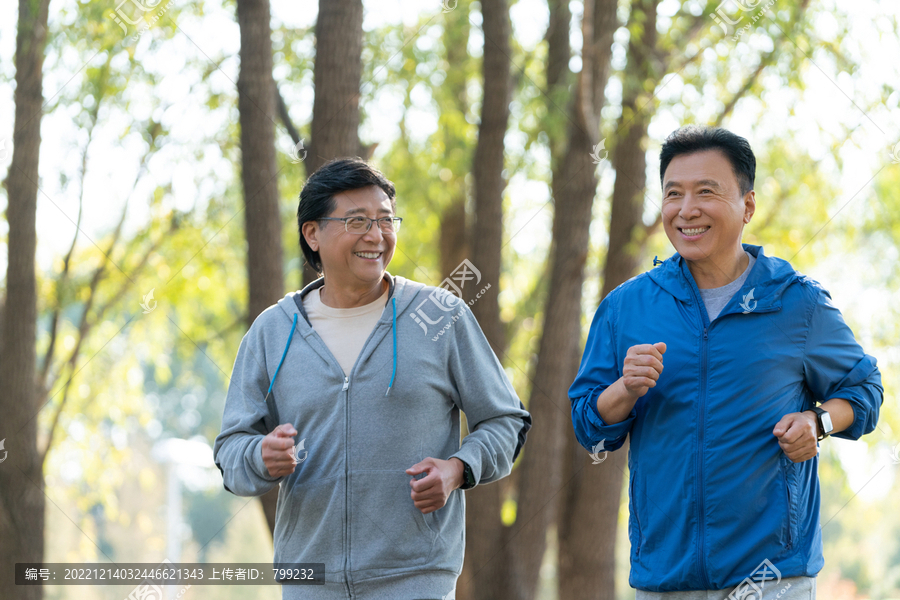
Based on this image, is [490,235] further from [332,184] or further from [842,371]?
[842,371]

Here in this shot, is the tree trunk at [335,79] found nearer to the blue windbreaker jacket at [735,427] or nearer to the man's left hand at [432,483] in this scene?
the man's left hand at [432,483]

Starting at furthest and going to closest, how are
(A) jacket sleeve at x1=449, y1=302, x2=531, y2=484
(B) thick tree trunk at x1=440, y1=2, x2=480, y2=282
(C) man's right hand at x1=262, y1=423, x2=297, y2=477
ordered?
(B) thick tree trunk at x1=440, y1=2, x2=480, y2=282, (A) jacket sleeve at x1=449, y1=302, x2=531, y2=484, (C) man's right hand at x1=262, y1=423, x2=297, y2=477

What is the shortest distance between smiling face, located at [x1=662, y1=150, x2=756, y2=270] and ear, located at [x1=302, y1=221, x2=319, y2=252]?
3.71 ft

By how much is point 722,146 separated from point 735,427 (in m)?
0.81

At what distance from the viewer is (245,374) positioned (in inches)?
113

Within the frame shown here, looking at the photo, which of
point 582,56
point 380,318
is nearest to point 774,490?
point 380,318

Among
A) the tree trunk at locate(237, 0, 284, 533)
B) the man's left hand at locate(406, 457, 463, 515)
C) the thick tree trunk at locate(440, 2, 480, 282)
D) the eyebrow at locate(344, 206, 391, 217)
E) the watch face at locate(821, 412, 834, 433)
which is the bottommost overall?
the man's left hand at locate(406, 457, 463, 515)

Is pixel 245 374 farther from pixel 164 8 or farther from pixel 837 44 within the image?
pixel 837 44

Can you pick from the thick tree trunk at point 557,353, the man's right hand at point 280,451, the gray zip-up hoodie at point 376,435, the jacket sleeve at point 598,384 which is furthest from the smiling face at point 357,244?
the thick tree trunk at point 557,353

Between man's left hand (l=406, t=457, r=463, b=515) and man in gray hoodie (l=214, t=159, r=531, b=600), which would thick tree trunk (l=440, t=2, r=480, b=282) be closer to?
man in gray hoodie (l=214, t=159, r=531, b=600)

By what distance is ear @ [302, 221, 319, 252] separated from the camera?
297cm

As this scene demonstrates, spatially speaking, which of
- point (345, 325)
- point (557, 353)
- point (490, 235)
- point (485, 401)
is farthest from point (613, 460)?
point (345, 325)

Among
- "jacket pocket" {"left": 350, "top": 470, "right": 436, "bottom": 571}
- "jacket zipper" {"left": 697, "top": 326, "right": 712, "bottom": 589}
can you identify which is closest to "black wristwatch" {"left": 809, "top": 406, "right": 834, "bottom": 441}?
"jacket zipper" {"left": 697, "top": 326, "right": 712, "bottom": 589}

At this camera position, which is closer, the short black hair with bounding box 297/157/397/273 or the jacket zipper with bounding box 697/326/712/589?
the jacket zipper with bounding box 697/326/712/589
